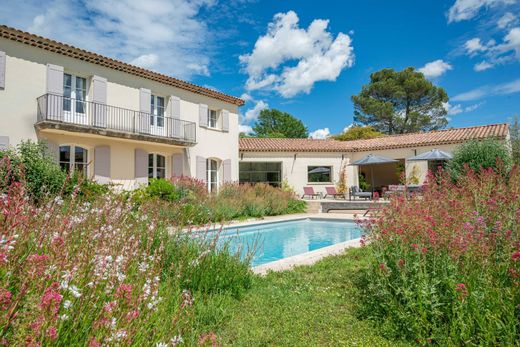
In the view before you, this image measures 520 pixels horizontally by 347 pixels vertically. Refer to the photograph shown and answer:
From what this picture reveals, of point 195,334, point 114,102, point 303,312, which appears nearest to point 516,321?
point 303,312

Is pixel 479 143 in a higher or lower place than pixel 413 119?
lower

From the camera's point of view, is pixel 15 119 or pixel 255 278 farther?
pixel 15 119

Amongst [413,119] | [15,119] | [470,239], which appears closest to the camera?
[470,239]

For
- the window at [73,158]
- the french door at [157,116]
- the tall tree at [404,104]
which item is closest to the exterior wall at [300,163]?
the french door at [157,116]

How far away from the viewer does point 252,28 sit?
667 inches

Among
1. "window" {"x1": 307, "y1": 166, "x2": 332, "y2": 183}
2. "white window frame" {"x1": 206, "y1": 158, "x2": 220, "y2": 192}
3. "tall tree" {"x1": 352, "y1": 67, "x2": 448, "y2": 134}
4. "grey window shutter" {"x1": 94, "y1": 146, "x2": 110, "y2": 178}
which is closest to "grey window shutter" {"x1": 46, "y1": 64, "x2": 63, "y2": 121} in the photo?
"grey window shutter" {"x1": 94, "y1": 146, "x2": 110, "y2": 178}

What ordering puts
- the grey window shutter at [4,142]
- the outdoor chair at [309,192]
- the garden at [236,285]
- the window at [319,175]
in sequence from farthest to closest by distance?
the window at [319,175], the outdoor chair at [309,192], the grey window shutter at [4,142], the garden at [236,285]

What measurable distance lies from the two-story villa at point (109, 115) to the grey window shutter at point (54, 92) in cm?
3

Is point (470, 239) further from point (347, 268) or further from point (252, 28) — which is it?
point (252, 28)

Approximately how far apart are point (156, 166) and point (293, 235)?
7559mm

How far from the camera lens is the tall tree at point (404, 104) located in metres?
32.2

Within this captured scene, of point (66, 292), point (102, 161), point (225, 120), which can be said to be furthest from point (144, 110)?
point (66, 292)

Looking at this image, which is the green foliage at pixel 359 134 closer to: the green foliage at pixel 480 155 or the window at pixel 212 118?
the green foliage at pixel 480 155

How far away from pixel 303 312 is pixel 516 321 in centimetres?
176
